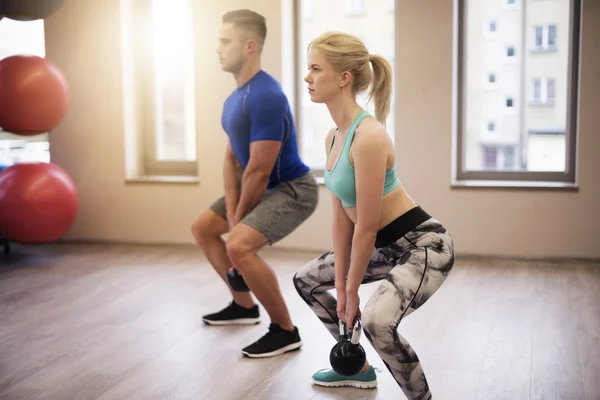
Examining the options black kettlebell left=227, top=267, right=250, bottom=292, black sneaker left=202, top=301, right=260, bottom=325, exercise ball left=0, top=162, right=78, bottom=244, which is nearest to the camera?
black kettlebell left=227, top=267, right=250, bottom=292

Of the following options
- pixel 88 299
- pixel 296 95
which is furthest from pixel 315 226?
pixel 88 299

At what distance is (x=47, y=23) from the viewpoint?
19.2ft

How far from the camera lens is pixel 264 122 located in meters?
2.95

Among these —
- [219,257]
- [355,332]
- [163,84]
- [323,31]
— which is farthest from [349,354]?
[163,84]

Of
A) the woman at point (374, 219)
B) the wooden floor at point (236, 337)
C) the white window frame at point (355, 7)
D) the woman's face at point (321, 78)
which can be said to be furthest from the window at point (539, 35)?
the woman's face at point (321, 78)

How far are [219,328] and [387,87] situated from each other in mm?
1730

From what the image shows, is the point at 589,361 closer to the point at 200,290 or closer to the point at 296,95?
the point at 200,290

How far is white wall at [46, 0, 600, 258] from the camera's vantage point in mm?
4855

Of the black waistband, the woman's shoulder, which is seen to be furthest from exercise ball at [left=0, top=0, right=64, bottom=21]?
the black waistband

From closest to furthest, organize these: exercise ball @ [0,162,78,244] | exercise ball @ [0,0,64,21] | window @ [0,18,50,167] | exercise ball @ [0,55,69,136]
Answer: exercise ball @ [0,0,64,21] < exercise ball @ [0,55,69,136] < exercise ball @ [0,162,78,244] < window @ [0,18,50,167]

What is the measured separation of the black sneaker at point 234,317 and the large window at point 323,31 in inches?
90.2

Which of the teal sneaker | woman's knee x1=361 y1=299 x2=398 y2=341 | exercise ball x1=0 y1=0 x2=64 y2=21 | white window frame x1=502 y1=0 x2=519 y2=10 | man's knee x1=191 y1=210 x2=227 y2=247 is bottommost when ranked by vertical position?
the teal sneaker

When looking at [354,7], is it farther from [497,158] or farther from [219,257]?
[219,257]

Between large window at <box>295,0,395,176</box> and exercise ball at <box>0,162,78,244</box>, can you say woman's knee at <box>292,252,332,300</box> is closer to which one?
exercise ball at <box>0,162,78,244</box>
